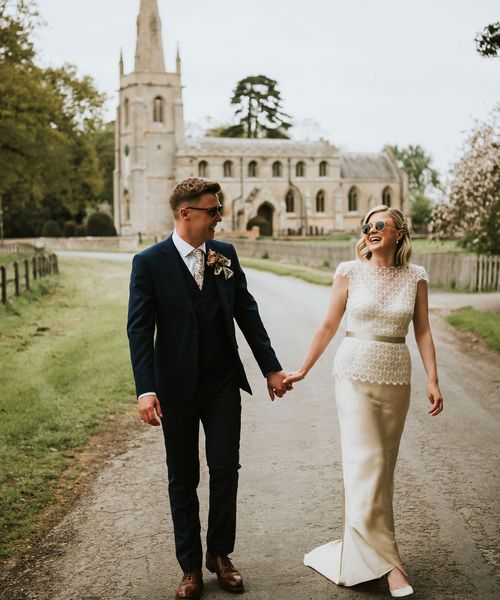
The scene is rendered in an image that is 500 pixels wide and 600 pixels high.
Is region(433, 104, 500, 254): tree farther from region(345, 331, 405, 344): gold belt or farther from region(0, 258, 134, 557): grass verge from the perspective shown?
region(345, 331, 405, 344): gold belt

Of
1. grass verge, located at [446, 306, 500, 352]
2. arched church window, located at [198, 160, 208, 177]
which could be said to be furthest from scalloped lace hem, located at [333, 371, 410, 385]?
arched church window, located at [198, 160, 208, 177]

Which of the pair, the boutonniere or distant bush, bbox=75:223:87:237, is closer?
the boutonniere

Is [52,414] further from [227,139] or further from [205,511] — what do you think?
[227,139]

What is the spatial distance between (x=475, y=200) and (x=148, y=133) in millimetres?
61127

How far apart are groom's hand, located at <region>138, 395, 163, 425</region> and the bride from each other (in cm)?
101

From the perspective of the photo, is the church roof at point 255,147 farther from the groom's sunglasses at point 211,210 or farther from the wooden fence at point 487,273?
the groom's sunglasses at point 211,210

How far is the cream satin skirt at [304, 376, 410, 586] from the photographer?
14.4ft

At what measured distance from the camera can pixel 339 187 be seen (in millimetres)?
90438

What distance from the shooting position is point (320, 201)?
3573 inches

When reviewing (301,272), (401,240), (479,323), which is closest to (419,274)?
(401,240)

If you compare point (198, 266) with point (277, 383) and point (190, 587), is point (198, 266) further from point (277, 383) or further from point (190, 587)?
point (190, 587)

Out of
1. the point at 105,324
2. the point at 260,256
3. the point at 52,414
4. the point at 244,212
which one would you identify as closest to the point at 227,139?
the point at 244,212

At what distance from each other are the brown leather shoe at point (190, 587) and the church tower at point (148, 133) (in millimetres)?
77852

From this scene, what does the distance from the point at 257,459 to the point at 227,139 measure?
83.7 metres
